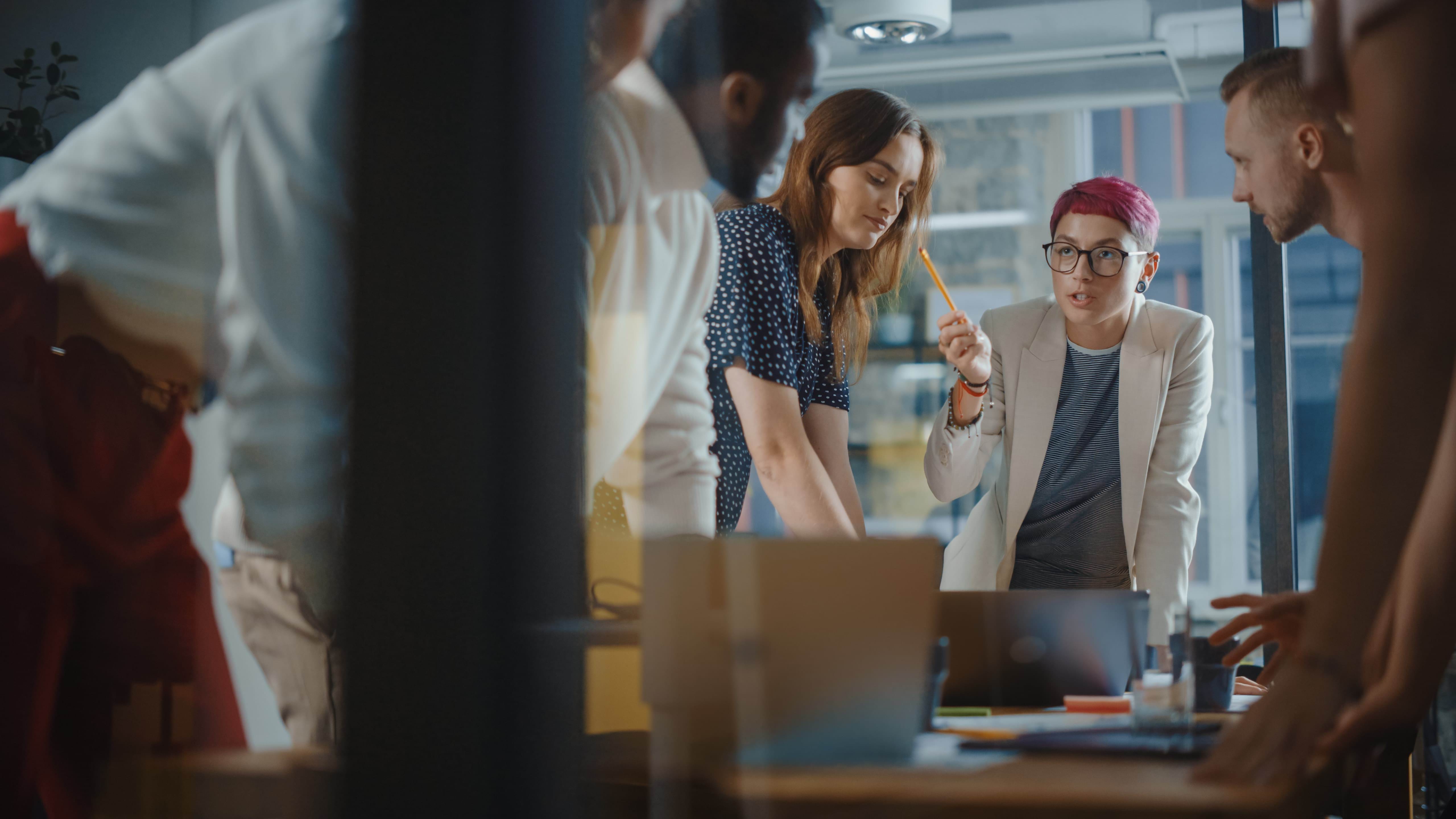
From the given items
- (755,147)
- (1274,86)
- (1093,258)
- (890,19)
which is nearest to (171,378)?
(755,147)

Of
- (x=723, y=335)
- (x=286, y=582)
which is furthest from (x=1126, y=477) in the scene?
(x=286, y=582)

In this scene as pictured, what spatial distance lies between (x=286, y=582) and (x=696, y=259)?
495 millimetres

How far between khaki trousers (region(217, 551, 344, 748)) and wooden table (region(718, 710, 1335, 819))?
185 millimetres

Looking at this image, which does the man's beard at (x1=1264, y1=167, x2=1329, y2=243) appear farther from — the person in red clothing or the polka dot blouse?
the person in red clothing

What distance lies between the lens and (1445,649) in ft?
2.13

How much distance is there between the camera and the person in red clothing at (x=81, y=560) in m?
0.53

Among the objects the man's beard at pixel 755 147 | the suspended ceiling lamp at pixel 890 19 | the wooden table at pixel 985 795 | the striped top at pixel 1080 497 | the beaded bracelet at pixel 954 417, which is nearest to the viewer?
the wooden table at pixel 985 795

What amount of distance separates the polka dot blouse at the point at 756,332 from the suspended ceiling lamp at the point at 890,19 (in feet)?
4.93

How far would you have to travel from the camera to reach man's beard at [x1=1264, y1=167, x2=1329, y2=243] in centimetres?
130

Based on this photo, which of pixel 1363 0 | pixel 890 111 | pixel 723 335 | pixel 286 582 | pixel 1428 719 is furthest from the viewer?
pixel 890 111

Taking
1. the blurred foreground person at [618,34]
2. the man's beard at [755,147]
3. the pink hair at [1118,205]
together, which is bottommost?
the blurred foreground person at [618,34]

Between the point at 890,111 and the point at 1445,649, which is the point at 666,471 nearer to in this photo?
the point at 1445,649

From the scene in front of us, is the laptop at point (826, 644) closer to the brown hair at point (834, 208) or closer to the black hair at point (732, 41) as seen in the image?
the black hair at point (732, 41)

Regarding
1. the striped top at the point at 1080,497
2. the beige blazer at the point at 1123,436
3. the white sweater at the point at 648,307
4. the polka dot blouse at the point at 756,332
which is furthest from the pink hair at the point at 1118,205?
the white sweater at the point at 648,307
